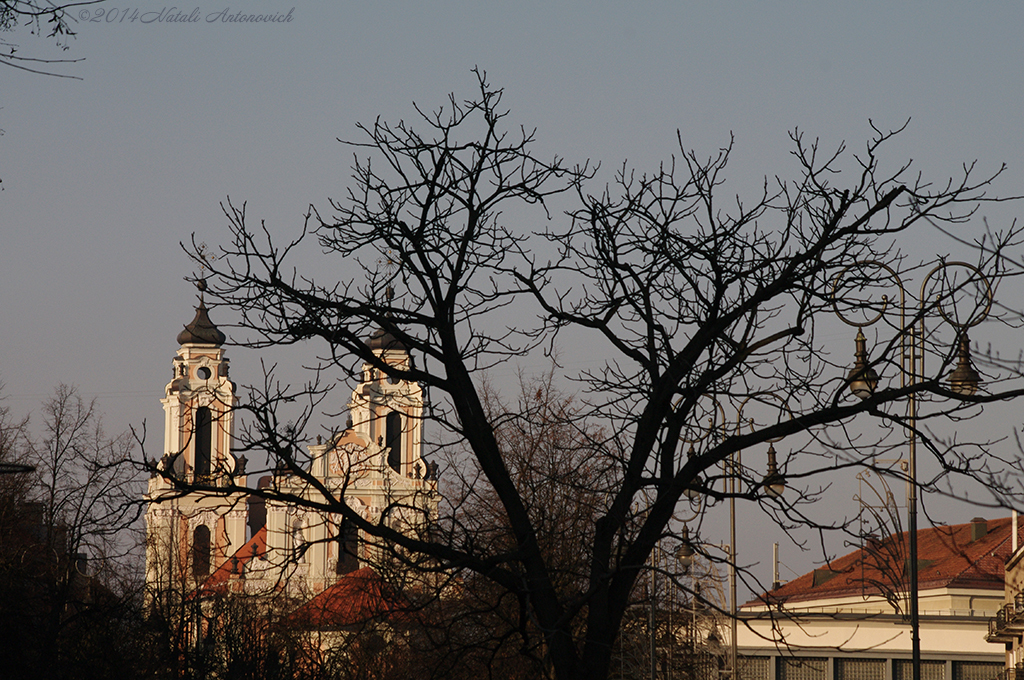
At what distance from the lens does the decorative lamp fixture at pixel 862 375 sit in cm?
935

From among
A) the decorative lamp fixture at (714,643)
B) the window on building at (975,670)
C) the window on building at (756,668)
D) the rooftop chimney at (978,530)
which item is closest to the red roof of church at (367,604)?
the decorative lamp fixture at (714,643)

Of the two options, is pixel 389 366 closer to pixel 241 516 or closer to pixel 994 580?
pixel 994 580

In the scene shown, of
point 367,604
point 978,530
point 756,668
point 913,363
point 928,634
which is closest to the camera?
point 913,363

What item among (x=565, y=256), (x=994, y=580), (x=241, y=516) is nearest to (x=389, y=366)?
(x=565, y=256)

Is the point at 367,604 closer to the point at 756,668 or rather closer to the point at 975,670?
the point at 756,668

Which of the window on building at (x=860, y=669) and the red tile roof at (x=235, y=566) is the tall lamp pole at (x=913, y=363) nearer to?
the red tile roof at (x=235, y=566)

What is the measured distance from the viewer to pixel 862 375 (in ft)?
31.1

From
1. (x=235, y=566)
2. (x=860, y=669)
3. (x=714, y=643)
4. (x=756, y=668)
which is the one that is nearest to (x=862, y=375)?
(x=714, y=643)

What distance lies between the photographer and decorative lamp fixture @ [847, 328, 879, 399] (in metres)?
9.35

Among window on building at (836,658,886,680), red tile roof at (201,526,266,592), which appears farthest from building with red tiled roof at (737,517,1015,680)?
red tile roof at (201,526,266,592)

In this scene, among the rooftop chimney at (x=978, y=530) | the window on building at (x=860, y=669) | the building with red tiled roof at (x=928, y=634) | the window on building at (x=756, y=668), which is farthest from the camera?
the rooftop chimney at (x=978, y=530)

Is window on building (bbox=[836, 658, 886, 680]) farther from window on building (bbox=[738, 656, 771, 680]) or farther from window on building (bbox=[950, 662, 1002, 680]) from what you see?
window on building (bbox=[950, 662, 1002, 680])

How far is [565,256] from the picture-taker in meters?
10.9

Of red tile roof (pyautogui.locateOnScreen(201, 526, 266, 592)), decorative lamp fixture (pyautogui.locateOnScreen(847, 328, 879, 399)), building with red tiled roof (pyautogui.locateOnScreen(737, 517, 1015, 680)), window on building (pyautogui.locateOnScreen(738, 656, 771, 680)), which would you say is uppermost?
decorative lamp fixture (pyautogui.locateOnScreen(847, 328, 879, 399))
